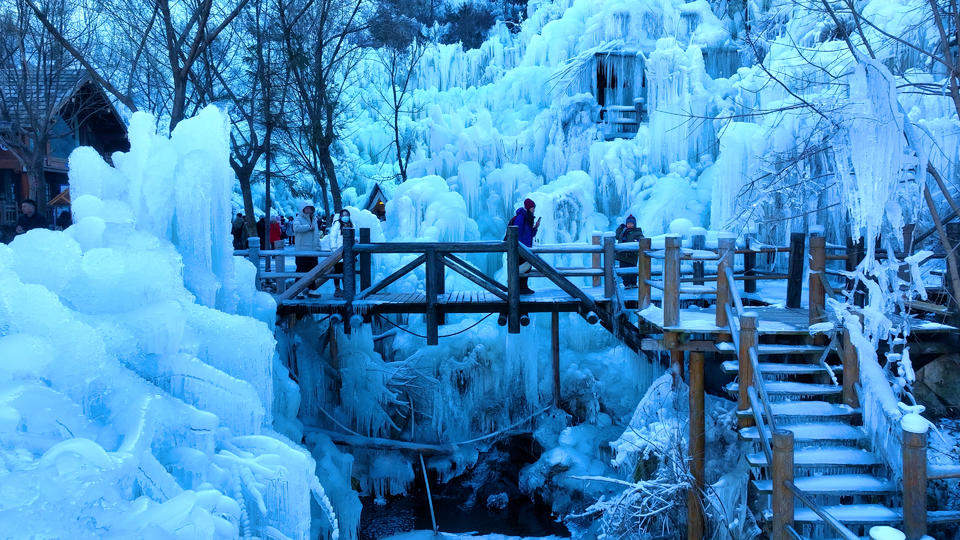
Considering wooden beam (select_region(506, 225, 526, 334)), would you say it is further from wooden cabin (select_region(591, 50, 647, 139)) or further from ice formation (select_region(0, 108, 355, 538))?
wooden cabin (select_region(591, 50, 647, 139))

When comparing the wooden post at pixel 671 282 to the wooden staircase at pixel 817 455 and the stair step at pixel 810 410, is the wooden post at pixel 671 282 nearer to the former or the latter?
the wooden staircase at pixel 817 455

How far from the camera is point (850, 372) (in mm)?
6316

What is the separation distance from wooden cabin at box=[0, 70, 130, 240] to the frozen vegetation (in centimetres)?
769

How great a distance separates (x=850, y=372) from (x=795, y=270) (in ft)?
A: 6.68

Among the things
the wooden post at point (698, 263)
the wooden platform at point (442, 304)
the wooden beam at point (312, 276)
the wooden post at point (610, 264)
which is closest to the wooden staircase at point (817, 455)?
the wooden post at point (610, 264)

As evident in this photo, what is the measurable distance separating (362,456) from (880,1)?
37.0 feet

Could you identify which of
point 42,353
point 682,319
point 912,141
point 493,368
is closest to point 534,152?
point 493,368

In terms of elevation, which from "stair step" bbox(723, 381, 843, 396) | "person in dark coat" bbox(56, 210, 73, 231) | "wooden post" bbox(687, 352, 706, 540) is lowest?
"wooden post" bbox(687, 352, 706, 540)

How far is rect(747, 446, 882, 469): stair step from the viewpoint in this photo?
5.77 meters

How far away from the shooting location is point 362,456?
11.4 metres

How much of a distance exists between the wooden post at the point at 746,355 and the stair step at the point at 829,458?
0.45m

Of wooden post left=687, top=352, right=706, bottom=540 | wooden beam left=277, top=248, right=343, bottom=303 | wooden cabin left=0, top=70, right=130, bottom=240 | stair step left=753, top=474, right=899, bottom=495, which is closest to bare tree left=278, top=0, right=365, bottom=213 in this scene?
wooden cabin left=0, top=70, right=130, bottom=240

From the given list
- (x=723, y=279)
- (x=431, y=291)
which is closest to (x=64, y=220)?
(x=431, y=291)

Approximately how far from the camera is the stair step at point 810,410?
20.3 ft
